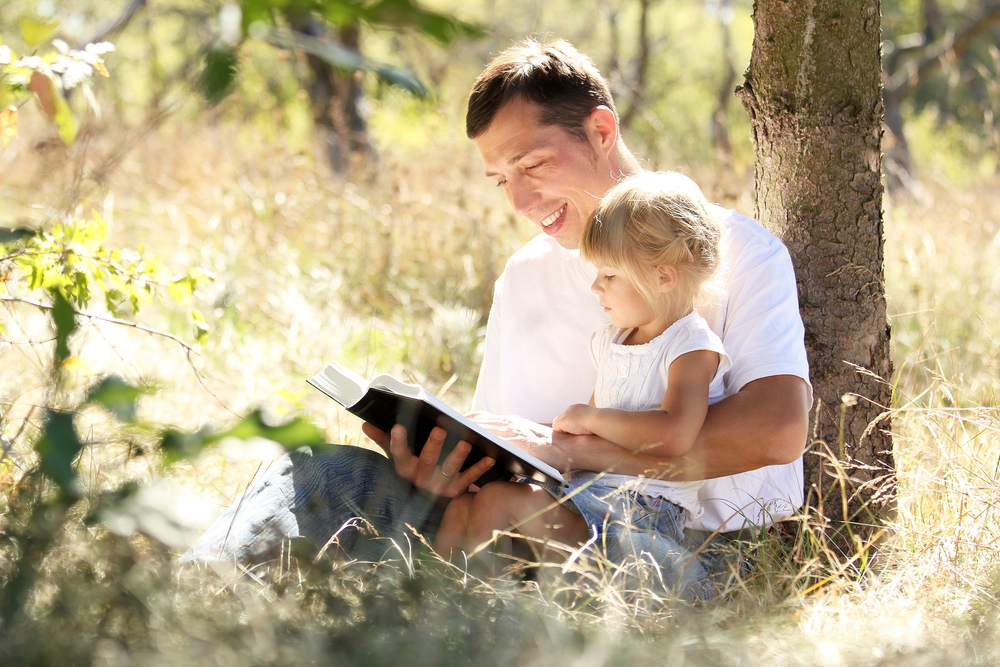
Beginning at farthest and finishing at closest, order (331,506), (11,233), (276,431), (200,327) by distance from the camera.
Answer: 1. (200,327)
2. (331,506)
3. (11,233)
4. (276,431)

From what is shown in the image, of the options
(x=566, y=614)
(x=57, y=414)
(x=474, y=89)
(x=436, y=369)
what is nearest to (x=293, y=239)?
(x=436, y=369)

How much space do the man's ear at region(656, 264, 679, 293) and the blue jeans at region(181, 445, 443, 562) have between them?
2.40ft

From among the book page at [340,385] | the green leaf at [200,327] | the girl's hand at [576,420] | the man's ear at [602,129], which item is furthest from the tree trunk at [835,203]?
the green leaf at [200,327]

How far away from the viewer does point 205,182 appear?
266 inches

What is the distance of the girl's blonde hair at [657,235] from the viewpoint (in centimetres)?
215

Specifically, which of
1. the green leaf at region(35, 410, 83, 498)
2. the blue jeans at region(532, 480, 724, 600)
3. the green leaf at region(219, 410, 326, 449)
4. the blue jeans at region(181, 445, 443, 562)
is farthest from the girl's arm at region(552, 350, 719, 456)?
the green leaf at region(35, 410, 83, 498)

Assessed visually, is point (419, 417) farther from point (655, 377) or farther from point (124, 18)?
point (124, 18)

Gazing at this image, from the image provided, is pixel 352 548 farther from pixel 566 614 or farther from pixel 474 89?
pixel 474 89

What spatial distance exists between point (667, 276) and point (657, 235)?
101mm

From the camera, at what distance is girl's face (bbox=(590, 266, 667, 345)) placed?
226cm

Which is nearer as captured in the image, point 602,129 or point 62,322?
point 62,322

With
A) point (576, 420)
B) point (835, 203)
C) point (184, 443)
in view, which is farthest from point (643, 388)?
point (184, 443)

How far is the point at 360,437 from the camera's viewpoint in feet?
10.5

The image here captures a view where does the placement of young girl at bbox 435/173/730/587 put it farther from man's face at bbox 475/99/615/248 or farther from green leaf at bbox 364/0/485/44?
green leaf at bbox 364/0/485/44
